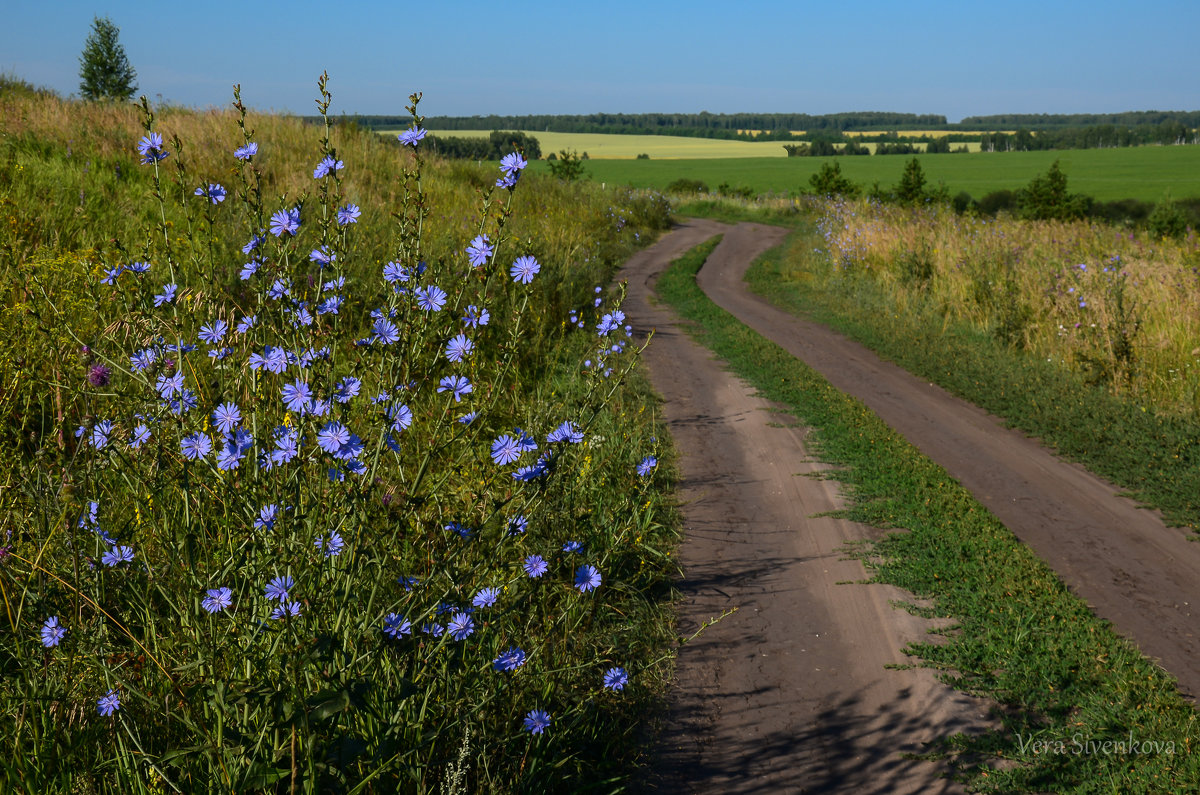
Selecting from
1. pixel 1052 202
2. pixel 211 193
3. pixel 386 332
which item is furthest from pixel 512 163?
pixel 1052 202

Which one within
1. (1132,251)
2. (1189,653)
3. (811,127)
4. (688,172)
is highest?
(811,127)

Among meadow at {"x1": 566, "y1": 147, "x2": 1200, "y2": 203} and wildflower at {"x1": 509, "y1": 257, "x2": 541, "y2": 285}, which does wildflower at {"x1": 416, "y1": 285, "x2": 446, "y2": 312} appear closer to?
wildflower at {"x1": 509, "y1": 257, "x2": 541, "y2": 285}

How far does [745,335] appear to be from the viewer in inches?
397

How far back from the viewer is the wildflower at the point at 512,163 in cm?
216

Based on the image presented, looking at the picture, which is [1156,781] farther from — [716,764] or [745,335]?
[745,335]

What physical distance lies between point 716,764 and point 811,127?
13461 cm

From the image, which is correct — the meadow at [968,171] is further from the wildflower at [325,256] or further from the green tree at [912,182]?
the wildflower at [325,256]

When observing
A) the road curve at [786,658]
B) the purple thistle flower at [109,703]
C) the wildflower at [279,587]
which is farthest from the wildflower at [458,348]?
the road curve at [786,658]

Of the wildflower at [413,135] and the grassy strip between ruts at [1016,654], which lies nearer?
the wildflower at [413,135]

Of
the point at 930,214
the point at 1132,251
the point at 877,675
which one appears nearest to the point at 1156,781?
the point at 877,675

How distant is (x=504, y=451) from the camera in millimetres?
2080

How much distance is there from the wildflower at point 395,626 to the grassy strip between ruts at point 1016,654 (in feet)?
6.87

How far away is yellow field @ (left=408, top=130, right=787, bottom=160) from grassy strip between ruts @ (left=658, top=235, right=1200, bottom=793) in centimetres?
7049

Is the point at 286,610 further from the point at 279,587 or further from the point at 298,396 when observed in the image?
the point at 298,396
